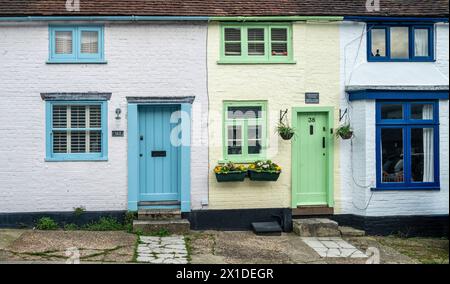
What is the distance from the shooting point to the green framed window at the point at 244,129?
13.1 m

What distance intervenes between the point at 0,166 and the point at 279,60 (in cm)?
650

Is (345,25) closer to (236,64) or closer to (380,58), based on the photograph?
(380,58)

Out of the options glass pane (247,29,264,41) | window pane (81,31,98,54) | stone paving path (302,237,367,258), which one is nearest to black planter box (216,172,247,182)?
stone paving path (302,237,367,258)

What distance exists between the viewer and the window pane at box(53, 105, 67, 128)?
1281cm

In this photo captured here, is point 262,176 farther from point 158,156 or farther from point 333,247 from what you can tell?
point 158,156

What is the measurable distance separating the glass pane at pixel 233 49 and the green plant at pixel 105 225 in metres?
4.46

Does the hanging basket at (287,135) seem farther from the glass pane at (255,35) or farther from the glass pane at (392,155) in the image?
the glass pane at (255,35)

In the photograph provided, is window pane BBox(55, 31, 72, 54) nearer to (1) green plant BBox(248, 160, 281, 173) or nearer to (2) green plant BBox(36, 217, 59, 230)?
(2) green plant BBox(36, 217, 59, 230)

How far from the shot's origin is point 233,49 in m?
13.2

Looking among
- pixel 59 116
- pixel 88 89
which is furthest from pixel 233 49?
pixel 59 116

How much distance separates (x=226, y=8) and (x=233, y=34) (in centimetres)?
59

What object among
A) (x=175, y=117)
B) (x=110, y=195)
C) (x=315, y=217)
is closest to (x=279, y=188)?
(x=315, y=217)

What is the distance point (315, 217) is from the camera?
13320 millimetres
